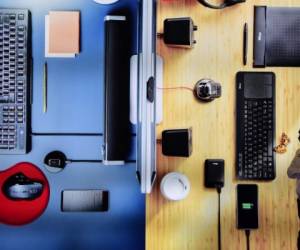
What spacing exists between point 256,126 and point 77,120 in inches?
27.2

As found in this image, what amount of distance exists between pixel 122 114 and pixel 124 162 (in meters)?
0.20

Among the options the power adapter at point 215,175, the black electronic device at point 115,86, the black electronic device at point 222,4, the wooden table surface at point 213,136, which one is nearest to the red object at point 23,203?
the black electronic device at point 115,86

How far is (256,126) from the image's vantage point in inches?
58.0

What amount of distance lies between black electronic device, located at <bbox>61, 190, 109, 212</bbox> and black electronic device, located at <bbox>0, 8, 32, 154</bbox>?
282 millimetres

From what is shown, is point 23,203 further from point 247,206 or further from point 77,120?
point 247,206

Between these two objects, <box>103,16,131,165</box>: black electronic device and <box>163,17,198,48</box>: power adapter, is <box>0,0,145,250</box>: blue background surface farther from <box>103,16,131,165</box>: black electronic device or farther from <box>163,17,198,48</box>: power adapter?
<box>163,17,198,48</box>: power adapter

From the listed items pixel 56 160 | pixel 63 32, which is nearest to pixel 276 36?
pixel 63 32

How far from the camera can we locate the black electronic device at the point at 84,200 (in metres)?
1.63

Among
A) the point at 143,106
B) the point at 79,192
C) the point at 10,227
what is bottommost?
the point at 10,227

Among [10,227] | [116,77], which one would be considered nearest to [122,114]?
[116,77]

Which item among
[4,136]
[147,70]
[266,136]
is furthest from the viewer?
[4,136]

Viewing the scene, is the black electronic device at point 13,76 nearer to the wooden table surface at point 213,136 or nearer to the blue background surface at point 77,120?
the blue background surface at point 77,120

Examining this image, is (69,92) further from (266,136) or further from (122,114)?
(266,136)

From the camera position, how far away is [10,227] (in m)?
1.65
